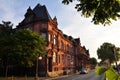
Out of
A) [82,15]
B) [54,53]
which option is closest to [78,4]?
[82,15]

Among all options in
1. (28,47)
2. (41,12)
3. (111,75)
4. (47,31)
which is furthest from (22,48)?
(111,75)

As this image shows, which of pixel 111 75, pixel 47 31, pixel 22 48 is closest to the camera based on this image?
pixel 111 75

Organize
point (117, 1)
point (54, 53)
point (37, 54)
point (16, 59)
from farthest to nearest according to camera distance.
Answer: point (54, 53) → point (37, 54) → point (16, 59) → point (117, 1)

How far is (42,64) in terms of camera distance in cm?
4534

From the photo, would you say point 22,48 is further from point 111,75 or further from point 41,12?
point 111,75

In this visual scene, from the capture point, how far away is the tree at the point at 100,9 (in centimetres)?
515

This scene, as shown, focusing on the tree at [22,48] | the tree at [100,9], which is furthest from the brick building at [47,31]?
the tree at [100,9]

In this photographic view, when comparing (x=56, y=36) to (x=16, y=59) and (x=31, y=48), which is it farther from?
(x=16, y=59)

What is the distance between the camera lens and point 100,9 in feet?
17.9

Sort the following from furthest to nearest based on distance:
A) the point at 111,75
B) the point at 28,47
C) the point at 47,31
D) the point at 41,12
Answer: the point at 41,12 < the point at 47,31 < the point at 28,47 < the point at 111,75

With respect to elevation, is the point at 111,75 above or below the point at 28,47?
below

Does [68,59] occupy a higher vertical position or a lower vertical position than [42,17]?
lower

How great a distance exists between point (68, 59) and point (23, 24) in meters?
23.8

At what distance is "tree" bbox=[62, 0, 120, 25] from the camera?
5.15 meters
